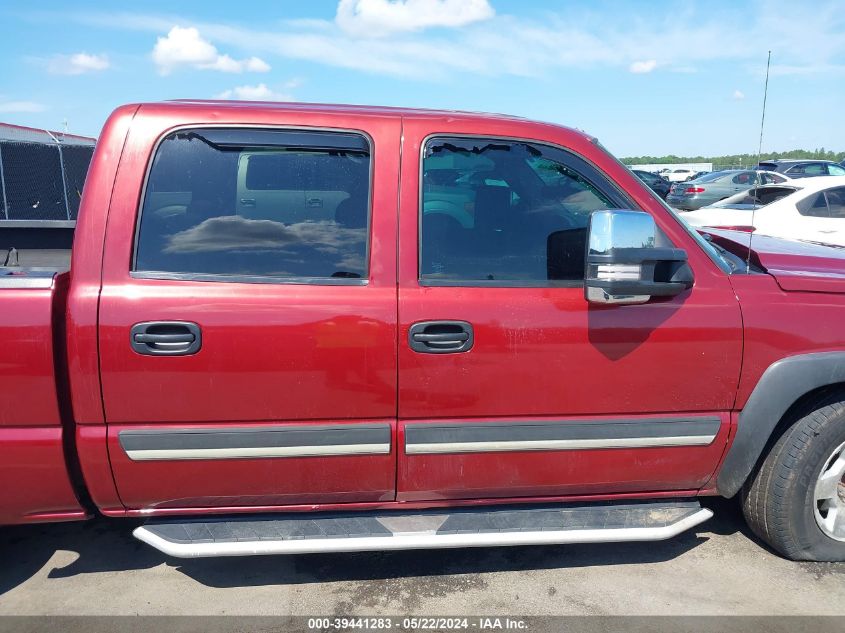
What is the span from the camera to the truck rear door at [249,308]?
2242mm

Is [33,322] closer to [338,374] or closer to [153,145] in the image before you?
[153,145]

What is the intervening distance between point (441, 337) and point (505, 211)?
585 millimetres

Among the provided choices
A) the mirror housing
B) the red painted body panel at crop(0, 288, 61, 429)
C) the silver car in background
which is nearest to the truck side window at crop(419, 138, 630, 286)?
the mirror housing


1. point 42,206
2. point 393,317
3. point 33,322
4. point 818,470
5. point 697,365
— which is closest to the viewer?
point 33,322

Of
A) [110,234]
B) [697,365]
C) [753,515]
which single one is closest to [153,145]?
[110,234]

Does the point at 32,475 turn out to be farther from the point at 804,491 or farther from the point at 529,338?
the point at 804,491

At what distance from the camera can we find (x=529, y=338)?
2.37m

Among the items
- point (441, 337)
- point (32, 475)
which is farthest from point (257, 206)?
point (32, 475)

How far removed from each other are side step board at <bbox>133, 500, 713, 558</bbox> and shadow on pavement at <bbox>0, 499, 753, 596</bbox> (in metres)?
0.38

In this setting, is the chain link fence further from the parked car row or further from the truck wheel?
the truck wheel

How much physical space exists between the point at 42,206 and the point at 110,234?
511 inches

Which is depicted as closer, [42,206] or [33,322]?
[33,322]

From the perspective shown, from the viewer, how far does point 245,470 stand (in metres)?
2.39

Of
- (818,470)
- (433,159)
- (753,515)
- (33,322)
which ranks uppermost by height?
(433,159)
